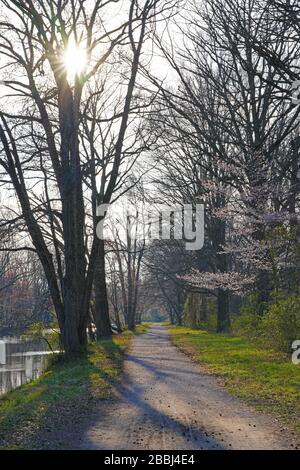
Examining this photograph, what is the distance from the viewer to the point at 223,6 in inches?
568

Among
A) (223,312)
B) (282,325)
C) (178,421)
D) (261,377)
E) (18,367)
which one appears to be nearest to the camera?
(178,421)

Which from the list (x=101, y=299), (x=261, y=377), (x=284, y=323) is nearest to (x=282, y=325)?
(x=284, y=323)

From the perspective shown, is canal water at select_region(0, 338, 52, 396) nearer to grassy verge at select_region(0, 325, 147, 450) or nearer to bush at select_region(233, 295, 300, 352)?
grassy verge at select_region(0, 325, 147, 450)

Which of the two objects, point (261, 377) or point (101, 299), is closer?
point (261, 377)

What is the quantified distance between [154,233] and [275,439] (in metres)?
34.7

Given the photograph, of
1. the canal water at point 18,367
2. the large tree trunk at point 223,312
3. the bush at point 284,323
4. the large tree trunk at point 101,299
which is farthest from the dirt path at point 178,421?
the large tree trunk at point 223,312

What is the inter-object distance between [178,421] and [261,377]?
4728 millimetres

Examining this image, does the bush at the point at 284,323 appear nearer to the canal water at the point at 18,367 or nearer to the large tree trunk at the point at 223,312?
the canal water at the point at 18,367

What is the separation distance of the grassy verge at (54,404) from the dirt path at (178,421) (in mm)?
376

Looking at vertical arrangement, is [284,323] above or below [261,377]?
above

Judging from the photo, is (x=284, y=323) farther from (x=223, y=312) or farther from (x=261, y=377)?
(x=223, y=312)

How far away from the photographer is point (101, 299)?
2936cm

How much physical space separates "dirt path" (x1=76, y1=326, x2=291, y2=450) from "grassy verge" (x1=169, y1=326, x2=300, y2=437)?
0.30 metres

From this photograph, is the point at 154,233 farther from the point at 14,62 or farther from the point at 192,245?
the point at 14,62
